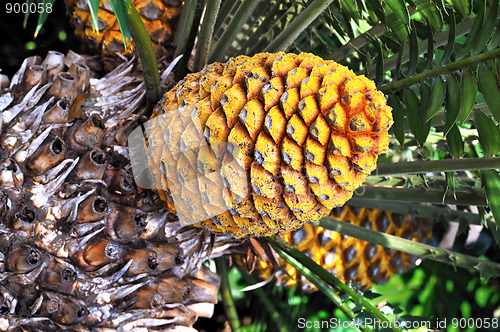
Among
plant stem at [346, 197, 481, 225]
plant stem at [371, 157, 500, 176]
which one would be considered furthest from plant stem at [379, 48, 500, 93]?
plant stem at [346, 197, 481, 225]

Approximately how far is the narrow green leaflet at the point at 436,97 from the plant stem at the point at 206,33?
0.34 metres

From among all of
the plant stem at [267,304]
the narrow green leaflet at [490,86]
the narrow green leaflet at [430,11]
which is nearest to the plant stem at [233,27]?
the narrow green leaflet at [430,11]

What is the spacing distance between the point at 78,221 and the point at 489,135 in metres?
0.61

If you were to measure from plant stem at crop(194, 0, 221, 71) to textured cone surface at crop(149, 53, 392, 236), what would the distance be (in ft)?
0.37

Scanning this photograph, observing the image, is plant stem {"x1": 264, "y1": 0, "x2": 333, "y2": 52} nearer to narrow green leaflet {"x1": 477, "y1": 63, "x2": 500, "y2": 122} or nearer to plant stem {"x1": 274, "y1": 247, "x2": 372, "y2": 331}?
narrow green leaflet {"x1": 477, "y1": 63, "x2": 500, "y2": 122}

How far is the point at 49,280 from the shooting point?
67cm

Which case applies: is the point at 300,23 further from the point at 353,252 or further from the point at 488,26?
the point at 353,252

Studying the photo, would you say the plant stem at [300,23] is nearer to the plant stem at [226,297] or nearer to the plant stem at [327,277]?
the plant stem at [327,277]

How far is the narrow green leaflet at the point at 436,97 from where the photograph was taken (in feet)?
2.04

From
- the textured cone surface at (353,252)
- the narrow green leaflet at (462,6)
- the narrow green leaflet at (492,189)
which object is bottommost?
the textured cone surface at (353,252)

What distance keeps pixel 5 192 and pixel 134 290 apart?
0.24m

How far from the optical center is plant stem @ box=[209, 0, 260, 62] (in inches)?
28.5

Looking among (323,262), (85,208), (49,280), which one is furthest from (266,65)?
(323,262)

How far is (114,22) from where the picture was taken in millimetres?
830
